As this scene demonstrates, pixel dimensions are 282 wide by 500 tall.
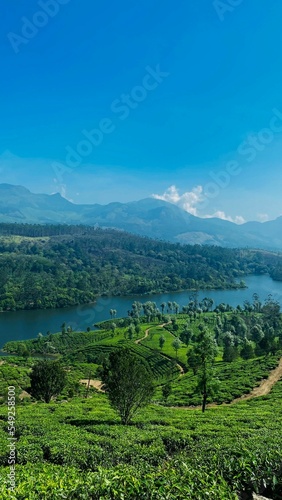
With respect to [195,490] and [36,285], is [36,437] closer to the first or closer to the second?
[195,490]

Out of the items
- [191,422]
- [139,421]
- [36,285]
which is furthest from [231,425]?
[36,285]

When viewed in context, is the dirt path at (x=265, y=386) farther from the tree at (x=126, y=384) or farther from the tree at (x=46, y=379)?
the tree at (x=126, y=384)

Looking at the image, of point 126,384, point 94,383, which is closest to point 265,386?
point 94,383

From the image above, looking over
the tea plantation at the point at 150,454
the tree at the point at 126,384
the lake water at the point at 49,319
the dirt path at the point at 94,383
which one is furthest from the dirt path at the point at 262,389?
the lake water at the point at 49,319

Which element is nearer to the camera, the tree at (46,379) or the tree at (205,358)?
the tree at (205,358)

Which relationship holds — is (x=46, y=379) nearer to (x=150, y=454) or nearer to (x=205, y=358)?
(x=205, y=358)

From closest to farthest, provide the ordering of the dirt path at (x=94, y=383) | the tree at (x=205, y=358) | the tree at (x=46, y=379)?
the tree at (x=205, y=358)
the tree at (x=46, y=379)
the dirt path at (x=94, y=383)

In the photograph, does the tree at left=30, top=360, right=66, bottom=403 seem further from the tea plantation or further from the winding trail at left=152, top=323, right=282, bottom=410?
the winding trail at left=152, top=323, right=282, bottom=410
